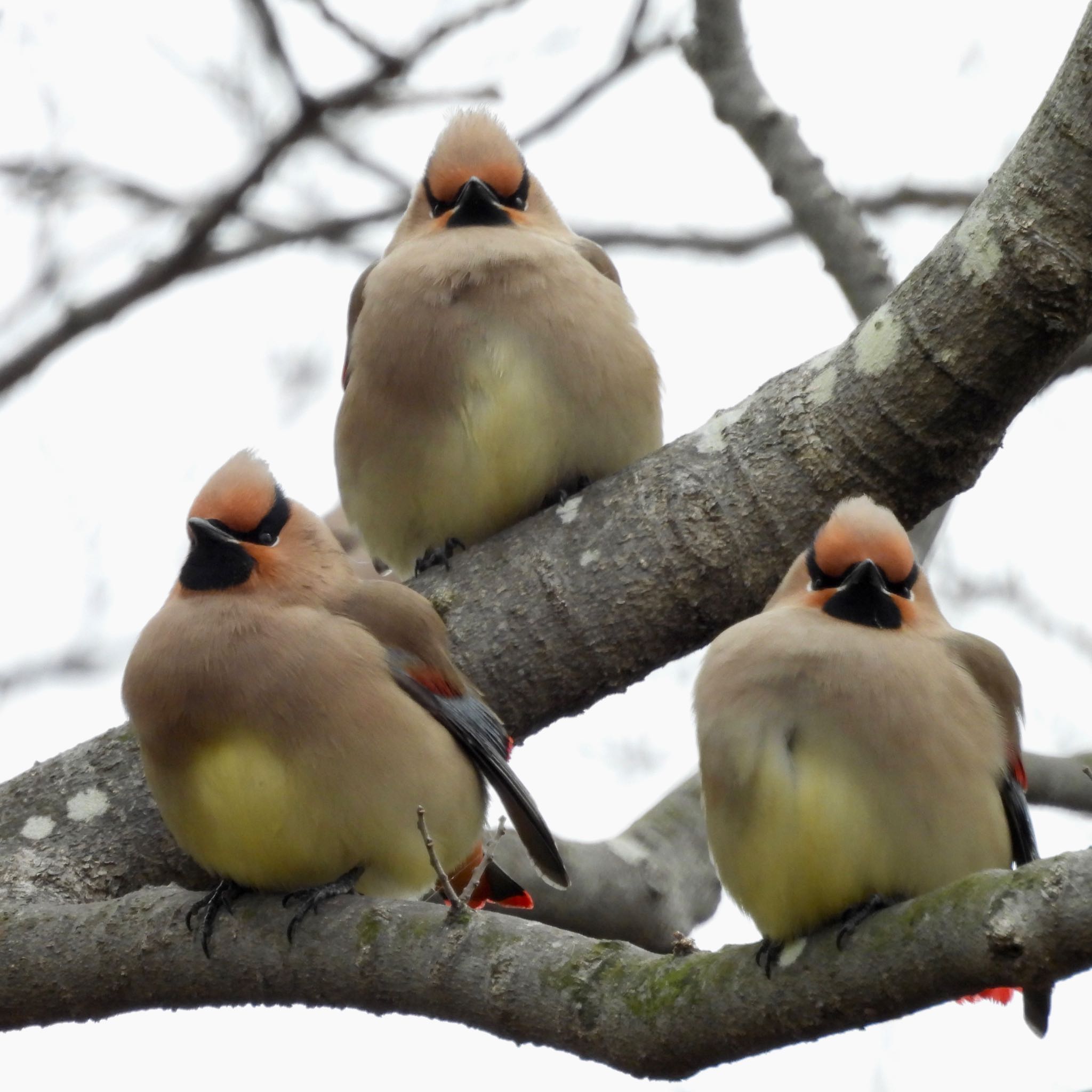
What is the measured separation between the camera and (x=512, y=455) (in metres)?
4.88

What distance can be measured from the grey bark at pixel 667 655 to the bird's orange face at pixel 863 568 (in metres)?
0.30

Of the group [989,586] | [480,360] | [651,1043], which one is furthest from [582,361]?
[989,586]

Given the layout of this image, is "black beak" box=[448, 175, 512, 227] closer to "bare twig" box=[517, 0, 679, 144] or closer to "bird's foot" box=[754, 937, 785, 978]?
"bare twig" box=[517, 0, 679, 144]

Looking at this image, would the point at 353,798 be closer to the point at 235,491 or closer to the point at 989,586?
the point at 235,491

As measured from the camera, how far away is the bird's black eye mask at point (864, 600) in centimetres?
386

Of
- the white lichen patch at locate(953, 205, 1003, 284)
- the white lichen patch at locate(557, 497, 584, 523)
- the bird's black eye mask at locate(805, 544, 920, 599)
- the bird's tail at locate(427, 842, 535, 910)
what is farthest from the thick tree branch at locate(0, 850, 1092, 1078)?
the white lichen patch at locate(953, 205, 1003, 284)

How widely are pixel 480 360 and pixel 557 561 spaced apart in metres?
0.72

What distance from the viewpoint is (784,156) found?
5.38 m

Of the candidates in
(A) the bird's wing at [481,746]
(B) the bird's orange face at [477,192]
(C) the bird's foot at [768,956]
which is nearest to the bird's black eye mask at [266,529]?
(A) the bird's wing at [481,746]

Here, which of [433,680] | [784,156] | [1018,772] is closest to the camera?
[1018,772]

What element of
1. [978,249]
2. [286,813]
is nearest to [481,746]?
[286,813]

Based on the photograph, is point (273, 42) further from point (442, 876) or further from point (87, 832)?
point (442, 876)

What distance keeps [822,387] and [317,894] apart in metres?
1.75

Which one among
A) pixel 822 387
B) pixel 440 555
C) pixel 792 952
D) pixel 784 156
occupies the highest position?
pixel 784 156
